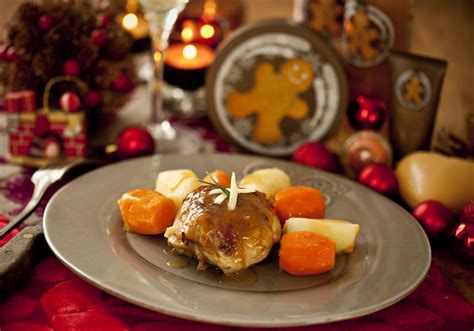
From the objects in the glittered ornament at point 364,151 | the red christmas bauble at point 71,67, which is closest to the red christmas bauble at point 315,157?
the glittered ornament at point 364,151

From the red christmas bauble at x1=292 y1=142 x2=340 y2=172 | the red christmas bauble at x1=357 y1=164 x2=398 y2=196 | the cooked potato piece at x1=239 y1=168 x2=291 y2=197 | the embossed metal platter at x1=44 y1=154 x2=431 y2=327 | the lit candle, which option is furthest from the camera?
the lit candle

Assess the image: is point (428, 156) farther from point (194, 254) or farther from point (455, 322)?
point (194, 254)

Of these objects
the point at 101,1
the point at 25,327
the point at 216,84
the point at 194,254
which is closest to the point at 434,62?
the point at 216,84

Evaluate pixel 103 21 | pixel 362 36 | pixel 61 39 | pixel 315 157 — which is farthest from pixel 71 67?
pixel 362 36

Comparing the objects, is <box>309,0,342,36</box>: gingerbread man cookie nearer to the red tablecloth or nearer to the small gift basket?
the small gift basket

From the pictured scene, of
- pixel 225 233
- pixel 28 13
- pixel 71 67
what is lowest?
pixel 225 233

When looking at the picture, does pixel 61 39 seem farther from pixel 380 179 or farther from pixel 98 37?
pixel 380 179

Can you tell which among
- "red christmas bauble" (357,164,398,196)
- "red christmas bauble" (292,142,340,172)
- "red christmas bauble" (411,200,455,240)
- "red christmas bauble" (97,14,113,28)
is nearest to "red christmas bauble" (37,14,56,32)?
"red christmas bauble" (97,14,113,28)
